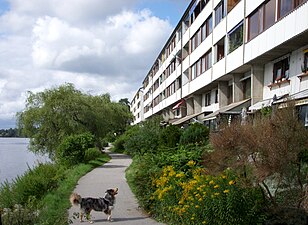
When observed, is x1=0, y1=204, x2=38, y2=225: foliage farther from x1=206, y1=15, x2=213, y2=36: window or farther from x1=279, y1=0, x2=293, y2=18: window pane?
x1=206, y1=15, x2=213, y2=36: window

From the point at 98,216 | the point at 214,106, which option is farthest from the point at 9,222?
the point at 214,106

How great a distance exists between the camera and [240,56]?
2189 centimetres

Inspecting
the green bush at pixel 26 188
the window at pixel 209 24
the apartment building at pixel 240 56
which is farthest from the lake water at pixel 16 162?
the window at pixel 209 24

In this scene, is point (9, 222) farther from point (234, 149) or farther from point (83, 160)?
point (83, 160)

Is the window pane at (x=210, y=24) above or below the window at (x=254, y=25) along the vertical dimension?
above

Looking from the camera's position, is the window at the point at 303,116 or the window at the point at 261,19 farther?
the window at the point at 261,19

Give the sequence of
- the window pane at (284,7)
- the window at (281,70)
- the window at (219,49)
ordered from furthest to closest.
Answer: the window at (219,49) < the window at (281,70) < the window pane at (284,7)

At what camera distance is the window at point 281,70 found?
18.4 meters

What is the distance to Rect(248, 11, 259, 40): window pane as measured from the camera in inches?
779

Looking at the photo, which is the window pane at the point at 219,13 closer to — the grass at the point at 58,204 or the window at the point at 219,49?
the window at the point at 219,49

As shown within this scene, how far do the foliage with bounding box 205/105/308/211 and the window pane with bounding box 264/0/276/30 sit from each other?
1128cm

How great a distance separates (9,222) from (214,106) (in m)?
25.9

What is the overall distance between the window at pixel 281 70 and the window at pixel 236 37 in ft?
10.8

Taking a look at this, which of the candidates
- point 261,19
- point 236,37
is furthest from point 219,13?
point 261,19
